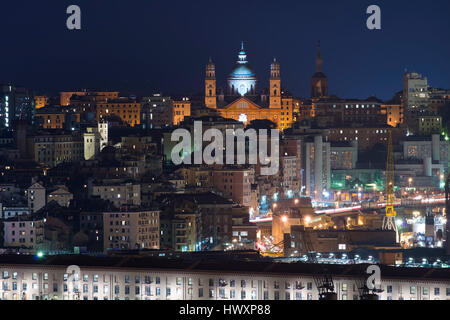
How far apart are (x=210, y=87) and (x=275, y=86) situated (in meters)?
2.39

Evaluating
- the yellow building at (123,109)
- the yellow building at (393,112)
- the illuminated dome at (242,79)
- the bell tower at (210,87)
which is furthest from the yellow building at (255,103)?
the yellow building at (393,112)

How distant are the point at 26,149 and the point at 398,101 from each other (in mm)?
19515

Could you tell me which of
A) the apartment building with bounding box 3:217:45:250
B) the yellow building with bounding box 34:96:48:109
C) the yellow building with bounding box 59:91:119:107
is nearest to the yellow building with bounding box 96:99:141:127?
the yellow building with bounding box 59:91:119:107

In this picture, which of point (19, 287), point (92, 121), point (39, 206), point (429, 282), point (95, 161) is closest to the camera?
point (429, 282)

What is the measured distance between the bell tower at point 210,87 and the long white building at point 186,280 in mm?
28398

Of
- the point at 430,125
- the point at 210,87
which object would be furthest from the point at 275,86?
the point at 430,125

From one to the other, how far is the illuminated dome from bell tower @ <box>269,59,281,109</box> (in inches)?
103

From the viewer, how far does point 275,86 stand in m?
56.6

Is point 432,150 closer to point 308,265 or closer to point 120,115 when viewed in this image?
point 120,115

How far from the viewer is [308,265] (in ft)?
89.7

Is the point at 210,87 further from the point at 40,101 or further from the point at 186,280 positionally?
the point at 186,280

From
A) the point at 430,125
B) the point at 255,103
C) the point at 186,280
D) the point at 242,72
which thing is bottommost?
the point at 186,280

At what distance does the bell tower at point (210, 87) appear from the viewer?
56.6 meters
